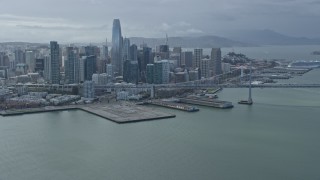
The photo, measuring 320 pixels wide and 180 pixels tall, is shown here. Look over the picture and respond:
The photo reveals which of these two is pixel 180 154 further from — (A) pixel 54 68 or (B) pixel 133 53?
(B) pixel 133 53

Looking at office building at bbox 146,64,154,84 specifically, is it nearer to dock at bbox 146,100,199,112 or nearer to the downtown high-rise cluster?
the downtown high-rise cluster

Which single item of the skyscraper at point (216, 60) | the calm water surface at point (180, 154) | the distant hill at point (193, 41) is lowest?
the calm water surface at point (180, 154)

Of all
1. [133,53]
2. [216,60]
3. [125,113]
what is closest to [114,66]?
[133,53]

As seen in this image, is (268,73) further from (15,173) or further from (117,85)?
(15,173)

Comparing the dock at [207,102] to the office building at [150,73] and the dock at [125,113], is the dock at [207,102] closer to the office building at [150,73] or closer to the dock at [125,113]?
the dock at [125,113]

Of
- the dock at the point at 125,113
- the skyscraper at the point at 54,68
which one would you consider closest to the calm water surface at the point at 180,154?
the dock at the point at 125,113

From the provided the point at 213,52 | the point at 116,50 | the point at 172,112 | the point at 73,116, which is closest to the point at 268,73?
the point at 213,52
